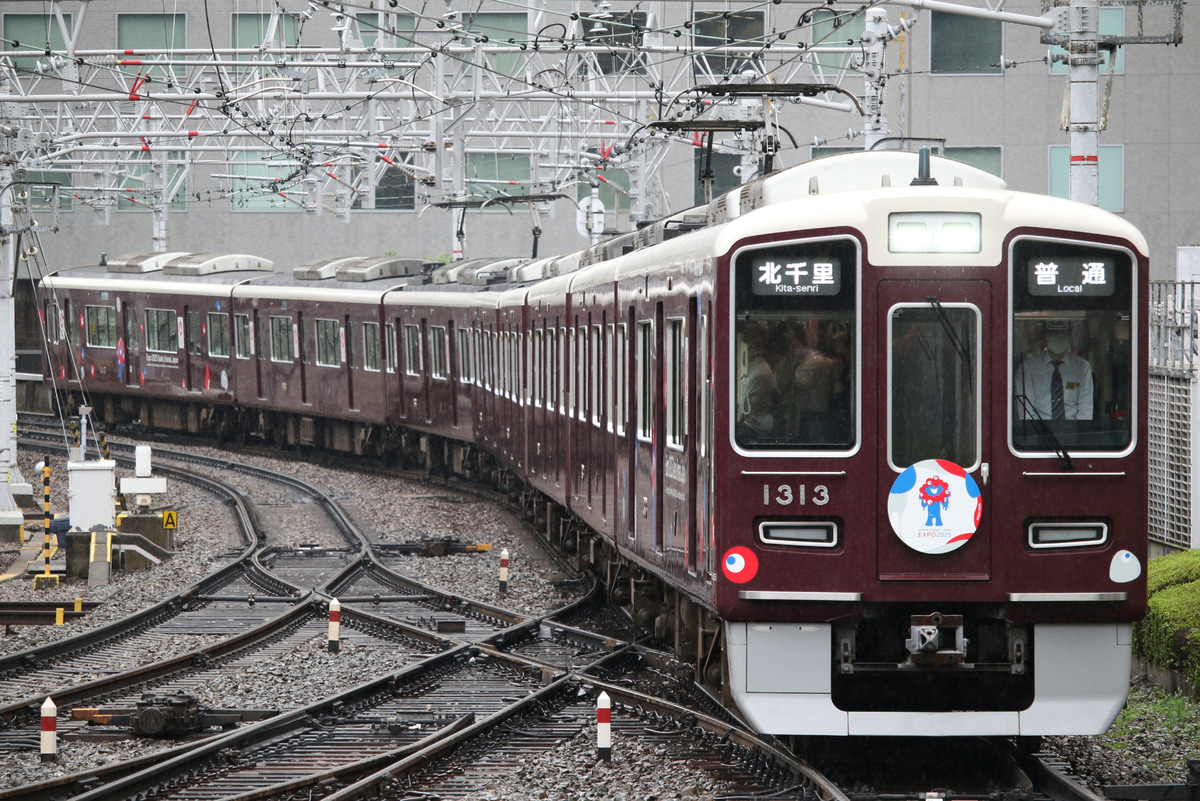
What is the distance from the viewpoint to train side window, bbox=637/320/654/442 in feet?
31.1

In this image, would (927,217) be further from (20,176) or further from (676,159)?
(676,159)

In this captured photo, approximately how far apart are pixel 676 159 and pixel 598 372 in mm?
30969

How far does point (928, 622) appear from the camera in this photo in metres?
7.20

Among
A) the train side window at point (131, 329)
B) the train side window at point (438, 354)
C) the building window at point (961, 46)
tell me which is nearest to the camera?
the train side window at point (438, 354)

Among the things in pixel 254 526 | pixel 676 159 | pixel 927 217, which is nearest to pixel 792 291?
pixel 927 217

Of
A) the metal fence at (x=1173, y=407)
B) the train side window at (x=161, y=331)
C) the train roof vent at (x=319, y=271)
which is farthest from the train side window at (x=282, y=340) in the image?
the metal fence at (x=1173, y=407)

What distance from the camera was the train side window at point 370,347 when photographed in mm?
25781

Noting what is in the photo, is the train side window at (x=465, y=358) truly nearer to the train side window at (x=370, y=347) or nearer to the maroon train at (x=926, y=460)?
the train side window at (x=370, y=347)

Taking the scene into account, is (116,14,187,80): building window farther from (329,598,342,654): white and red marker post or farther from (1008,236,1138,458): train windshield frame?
(1008,236,1138,458): train windshield frame

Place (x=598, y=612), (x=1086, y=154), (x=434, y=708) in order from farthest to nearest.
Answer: (x=598, y=612) < (x=1086, y=154) < (x=434, y=708)

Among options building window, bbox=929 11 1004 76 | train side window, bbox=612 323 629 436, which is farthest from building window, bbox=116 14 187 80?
train side window, bbox=612 323 629 436

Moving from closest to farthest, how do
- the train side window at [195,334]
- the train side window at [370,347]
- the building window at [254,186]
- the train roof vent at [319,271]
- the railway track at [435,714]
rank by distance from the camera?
the railway track at [435,714], the train side window at [370,347], the train roof vent at [319,271], the train side window at [195,334], the building window at [254,186]

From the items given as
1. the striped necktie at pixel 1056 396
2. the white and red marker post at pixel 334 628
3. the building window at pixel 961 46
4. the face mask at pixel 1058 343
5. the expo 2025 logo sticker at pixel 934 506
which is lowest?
the white and red marker post at pixel 334 628

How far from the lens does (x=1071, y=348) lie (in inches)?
284
